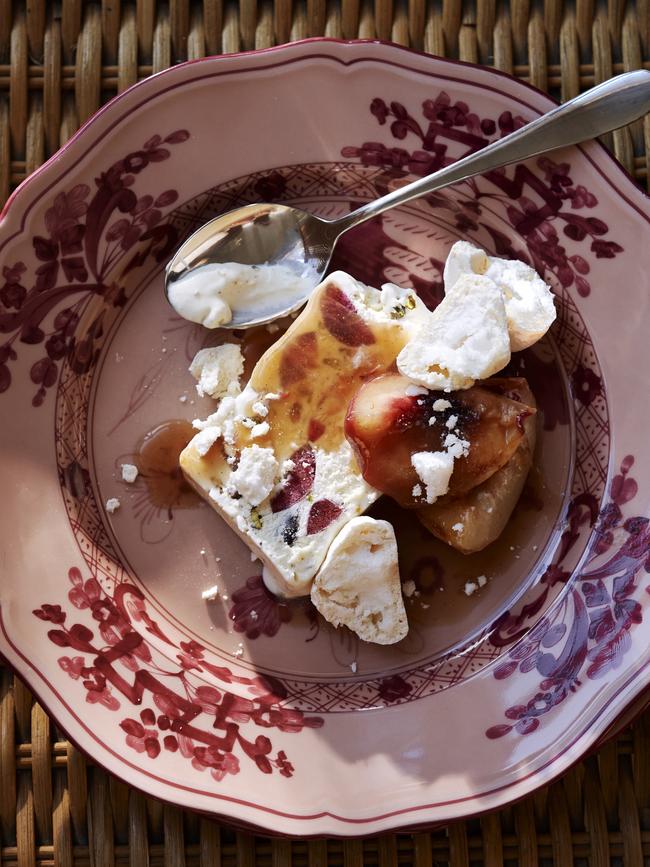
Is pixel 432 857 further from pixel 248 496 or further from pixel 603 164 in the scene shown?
pixel 603 164

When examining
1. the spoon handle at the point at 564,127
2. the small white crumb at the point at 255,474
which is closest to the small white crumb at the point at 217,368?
the small white crumb at the point at 255,474

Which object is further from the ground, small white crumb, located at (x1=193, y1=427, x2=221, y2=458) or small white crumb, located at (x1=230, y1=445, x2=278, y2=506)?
small white crumb, located at (x1=193, y1=427, x2=221, y2=458)

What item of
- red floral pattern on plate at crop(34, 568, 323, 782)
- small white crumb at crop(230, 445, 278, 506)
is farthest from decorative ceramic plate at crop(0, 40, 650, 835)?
small white crumb at crop(230, 445, 278, 506)

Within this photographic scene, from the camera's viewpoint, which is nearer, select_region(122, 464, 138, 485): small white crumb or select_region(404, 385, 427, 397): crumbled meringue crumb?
select_region(404, 385, 427, 397): crumbled meringue crumb

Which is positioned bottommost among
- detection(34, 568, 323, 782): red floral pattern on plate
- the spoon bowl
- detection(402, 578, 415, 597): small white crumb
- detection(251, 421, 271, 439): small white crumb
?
detection(34, 568, 323, 782): red floral pattern on plate

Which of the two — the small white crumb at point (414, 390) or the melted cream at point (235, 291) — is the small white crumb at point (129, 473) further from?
the small white crumb at point (414, 390)

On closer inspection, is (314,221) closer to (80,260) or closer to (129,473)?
(80,260)

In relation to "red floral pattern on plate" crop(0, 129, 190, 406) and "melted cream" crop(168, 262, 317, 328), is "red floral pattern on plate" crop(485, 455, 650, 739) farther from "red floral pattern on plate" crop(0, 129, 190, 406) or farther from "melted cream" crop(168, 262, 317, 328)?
"red floral pattern on plate" crop(0, 129, 190, 406)
